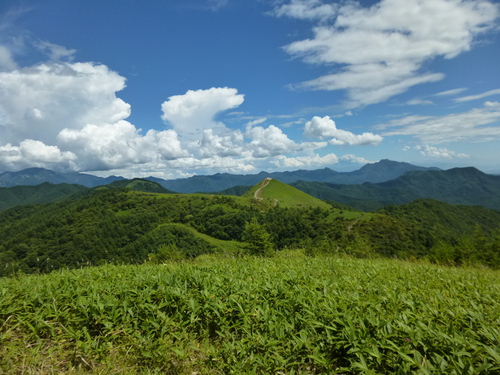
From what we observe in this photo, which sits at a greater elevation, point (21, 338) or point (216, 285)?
point (216, 285)

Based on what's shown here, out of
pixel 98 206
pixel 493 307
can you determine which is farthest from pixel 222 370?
pixel 98 206

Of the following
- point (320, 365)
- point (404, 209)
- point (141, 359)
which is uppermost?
point (320, 365)

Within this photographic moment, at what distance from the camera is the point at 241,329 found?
3.66m

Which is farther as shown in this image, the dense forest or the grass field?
the dense forest

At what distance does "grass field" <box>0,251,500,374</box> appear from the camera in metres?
2.74

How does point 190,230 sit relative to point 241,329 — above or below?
below

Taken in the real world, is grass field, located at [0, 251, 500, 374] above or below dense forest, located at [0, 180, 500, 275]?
above

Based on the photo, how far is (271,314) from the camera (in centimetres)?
375

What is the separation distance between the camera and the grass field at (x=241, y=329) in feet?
8.98

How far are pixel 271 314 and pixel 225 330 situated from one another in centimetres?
70

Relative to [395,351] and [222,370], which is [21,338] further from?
[395,351]

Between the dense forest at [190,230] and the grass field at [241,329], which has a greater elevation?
the grass field at [241,329]

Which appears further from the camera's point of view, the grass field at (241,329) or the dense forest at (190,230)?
the dense forest at (190,230)

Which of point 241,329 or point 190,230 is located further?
point 190,230
